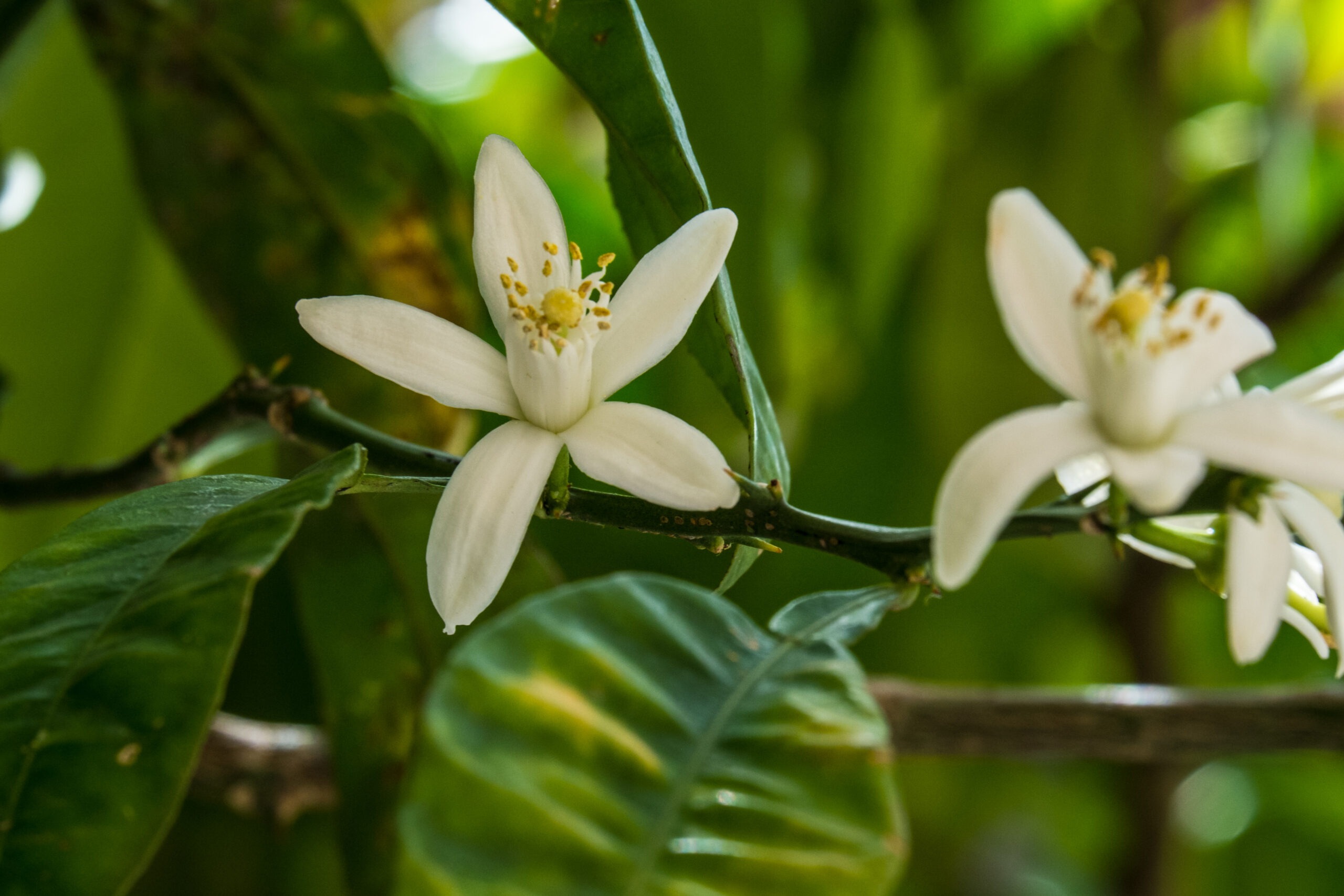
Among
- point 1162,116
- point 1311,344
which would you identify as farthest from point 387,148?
point 1311,344

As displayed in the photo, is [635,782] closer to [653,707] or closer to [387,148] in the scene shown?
[653,707]

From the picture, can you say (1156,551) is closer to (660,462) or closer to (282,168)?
(660,462)

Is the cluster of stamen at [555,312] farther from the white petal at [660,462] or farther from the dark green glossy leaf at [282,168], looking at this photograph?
the dark green glossy leaf at [282,168]

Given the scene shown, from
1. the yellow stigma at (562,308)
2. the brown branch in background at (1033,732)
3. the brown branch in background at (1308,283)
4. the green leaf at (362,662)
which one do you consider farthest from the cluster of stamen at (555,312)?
the brown branch in background at (1308,283)

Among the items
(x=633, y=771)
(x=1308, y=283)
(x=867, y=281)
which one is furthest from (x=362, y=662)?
(x=1308, y=283)

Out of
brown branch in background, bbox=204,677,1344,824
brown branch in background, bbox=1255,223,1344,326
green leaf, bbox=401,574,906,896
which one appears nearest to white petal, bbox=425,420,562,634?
green leaf, bbox=401,574,906,896

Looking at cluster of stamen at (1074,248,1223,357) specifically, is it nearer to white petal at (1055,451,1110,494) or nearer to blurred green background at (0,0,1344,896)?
white petal at (1055,451,1110,494)
